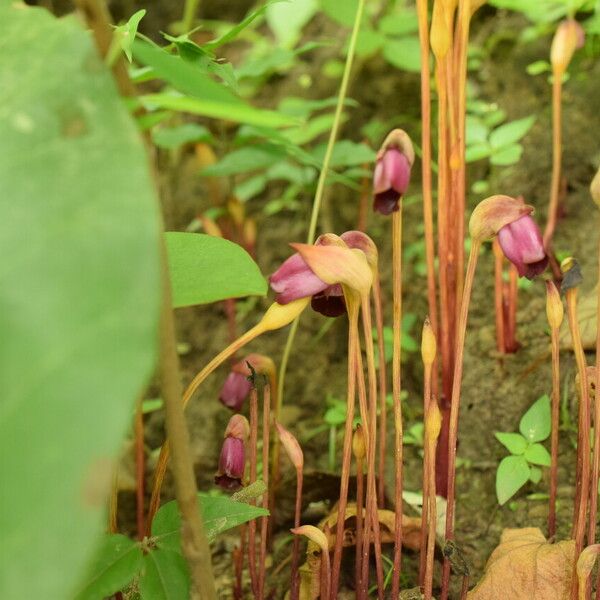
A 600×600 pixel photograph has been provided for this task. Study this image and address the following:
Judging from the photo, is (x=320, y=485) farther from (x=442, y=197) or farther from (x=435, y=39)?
(x=435, y=39)

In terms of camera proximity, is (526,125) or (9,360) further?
(526,125)

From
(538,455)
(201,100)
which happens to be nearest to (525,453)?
(538,455)

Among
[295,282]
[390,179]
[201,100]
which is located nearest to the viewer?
[201,100]

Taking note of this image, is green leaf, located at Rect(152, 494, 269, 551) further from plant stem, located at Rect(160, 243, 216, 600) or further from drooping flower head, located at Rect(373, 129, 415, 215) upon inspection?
drooping flower head, located at Rect(373, 129, 415, 215)

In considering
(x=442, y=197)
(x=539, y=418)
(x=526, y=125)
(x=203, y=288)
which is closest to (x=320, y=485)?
(x=539, y=418)

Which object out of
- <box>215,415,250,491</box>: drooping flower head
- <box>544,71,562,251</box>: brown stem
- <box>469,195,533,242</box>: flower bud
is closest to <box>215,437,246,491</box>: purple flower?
<box>215,415,250,491</box>: drooping flower head

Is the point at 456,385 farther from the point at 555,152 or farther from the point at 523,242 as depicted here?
the point at 555,152
